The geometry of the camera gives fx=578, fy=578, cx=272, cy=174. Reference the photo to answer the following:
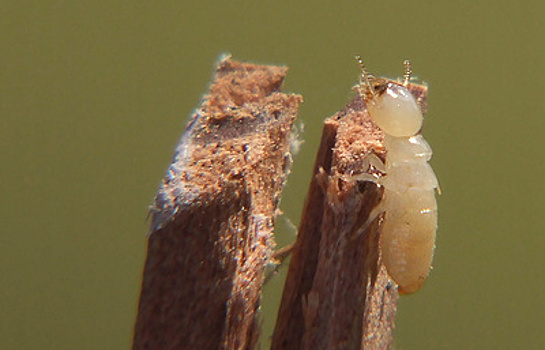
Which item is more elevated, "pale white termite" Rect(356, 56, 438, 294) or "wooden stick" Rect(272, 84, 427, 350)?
"pale white termite" Rect(356, 56, 438, 294)

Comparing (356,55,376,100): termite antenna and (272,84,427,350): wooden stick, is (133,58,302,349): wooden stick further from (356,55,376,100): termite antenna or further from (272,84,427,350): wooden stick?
(356,55,376,100): termite antenna

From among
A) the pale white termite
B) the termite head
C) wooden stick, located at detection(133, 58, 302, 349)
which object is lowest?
wooden stick, located at detection(133, 58, 302, 349)

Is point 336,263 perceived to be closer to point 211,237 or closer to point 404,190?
point 211,237

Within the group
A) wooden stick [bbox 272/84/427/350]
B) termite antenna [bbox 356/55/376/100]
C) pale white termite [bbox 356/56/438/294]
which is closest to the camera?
wooden stick [bbox 272/84/427/350]

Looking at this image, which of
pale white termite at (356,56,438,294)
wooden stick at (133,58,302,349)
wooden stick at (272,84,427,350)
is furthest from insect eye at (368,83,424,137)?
wooden stick at (133,58,302,349)

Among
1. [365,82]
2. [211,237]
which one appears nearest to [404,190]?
[365,82]
